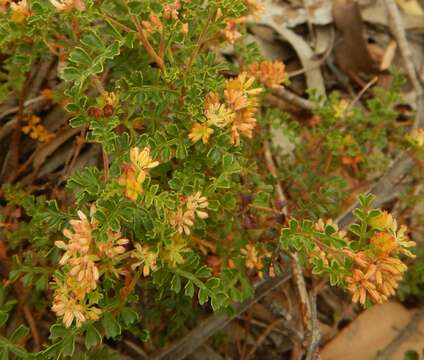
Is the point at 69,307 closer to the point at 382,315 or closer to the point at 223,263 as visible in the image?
the point at 223,263

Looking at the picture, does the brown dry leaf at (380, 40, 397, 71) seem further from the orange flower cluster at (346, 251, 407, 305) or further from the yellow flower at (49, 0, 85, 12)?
the yellow flower at (49, 0, 85, 12)

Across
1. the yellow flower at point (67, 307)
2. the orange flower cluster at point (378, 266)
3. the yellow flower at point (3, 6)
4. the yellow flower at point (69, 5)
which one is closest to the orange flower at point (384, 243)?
the orange flower cluster at point (378, 266)

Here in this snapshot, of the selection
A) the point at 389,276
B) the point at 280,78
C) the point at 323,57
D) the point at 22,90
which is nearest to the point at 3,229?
the point at 22,90

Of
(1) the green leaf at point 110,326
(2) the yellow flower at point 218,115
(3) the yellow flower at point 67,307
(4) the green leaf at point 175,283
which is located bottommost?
(1) the green leaf at point 110,326

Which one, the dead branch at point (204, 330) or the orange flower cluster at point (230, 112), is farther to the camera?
the dead branch at point (204, 330)

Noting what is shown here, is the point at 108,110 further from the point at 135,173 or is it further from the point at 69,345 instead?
the point at 69,345

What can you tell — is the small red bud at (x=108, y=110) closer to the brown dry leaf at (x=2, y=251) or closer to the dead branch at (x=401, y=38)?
the brown dry leaf at (x=2, y=251)

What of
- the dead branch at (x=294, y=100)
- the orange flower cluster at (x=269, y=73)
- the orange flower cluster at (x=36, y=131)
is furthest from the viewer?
the dead branch at (x=294, y=100)
